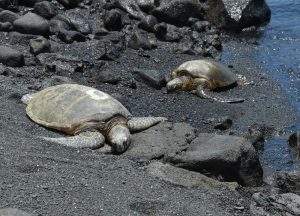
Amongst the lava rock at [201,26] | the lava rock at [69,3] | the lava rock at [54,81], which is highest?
the lava rock at [54,81]

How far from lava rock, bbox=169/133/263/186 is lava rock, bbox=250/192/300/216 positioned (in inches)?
18.8

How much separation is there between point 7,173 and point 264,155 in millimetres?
4510

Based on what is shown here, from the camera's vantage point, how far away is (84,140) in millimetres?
8312

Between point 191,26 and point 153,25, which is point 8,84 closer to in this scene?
point 153,25

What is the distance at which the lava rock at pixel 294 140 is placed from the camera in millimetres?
9733

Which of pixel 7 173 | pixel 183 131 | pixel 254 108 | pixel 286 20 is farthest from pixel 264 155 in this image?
pixel 286 20

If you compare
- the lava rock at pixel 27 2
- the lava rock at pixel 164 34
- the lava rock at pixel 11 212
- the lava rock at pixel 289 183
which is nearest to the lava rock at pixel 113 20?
the lava rock at pixel 164 34

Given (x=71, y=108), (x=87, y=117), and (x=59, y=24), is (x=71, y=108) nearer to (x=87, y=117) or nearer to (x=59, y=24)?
(x=87, y=117)

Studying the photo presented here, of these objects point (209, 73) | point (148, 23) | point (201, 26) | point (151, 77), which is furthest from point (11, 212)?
point (201, 26)

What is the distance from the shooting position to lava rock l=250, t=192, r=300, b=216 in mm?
7199

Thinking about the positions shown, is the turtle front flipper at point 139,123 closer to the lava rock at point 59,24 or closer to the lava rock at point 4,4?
the lava rock at point 59,24

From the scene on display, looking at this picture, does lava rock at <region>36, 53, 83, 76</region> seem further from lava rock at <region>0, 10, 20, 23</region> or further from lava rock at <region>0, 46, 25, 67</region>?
lava rock at <region>0, 10, 20, 23</region>

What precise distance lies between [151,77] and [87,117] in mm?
3673

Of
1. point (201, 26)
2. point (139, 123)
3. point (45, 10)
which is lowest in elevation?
point (201, 26)
